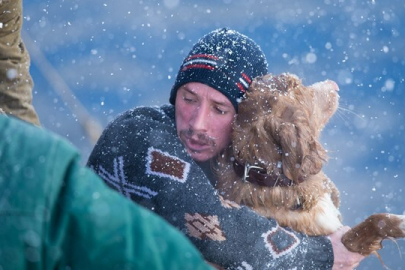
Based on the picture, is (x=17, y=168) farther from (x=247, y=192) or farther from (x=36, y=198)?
(x=247, y=192)

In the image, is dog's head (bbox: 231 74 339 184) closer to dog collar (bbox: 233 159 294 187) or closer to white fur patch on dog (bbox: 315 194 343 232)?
dog collar (bbox: 233 159 294 187)

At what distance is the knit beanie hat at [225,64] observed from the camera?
3.10 m

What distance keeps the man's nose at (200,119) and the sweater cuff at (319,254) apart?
0.80 meters

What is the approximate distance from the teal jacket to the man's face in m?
2.13

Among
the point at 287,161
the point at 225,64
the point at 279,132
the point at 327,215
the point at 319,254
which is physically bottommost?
the point at 319,254

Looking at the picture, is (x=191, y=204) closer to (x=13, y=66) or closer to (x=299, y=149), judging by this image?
(x=299, y=149)

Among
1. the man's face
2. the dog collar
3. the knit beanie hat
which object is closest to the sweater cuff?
the dog collar

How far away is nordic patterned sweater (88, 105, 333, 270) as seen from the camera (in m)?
2.79

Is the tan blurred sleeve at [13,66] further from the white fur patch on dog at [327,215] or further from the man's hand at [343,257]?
the man's hand at [343,257]

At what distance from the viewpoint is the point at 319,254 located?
298 cm

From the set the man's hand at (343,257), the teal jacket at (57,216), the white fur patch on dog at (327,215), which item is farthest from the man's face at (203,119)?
the teal jacket at (57,216)

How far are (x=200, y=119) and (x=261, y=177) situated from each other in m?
0.45

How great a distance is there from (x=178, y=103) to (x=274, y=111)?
52 cm

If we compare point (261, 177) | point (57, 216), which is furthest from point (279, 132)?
point (57, 216)
